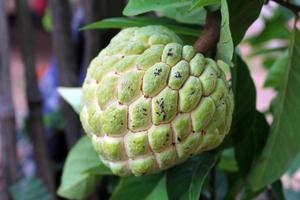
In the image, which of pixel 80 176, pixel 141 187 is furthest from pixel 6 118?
pixel 141 187

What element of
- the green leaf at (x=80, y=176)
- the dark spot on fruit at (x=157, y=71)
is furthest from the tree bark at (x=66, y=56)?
the dark spot on fruit at (x=157, y=71)

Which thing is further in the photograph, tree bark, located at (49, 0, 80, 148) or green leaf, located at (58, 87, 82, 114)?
tree bark, located at (49, 0, 80, 148)

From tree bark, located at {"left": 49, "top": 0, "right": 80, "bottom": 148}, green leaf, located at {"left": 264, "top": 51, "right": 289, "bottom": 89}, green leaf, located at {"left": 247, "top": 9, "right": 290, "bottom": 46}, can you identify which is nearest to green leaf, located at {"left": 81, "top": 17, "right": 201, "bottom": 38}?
green leaf, located at {"left": 264, "top": 51, "right": 289, "bottom": 89}

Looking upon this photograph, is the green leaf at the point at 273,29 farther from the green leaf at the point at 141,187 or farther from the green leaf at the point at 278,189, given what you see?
the green leaf at the point at 141,187

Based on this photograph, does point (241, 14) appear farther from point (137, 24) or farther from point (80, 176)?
point (80, 176)

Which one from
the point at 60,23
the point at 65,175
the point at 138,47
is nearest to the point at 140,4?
the point at 138,47

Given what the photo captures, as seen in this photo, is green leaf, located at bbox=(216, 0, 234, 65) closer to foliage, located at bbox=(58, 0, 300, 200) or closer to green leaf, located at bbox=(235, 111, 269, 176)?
foliage, located at bbox=(58, 0, 300, 200)

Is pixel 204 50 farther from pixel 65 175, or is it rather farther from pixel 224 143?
pixel 65 175

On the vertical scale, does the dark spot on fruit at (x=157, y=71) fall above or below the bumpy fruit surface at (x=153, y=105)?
above
